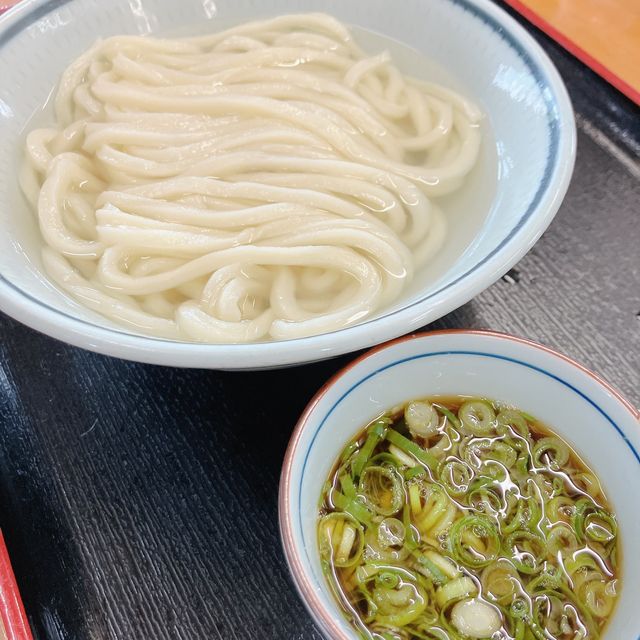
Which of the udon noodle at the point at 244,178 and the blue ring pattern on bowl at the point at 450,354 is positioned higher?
the udon noodle at the point at 244,178

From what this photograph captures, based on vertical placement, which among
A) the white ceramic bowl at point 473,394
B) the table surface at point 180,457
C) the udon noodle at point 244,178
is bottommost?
the table surface at point 180,457

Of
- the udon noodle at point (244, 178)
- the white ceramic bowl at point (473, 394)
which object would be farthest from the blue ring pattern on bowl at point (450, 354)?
the udon noodle at point (244, 178)

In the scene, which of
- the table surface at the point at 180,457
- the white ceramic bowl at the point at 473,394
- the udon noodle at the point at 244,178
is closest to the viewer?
the white ceramic bowl at the point at 473,394

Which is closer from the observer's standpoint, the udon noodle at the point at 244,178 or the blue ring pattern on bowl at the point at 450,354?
the blue ring pattern on bowl at the point at 450,354

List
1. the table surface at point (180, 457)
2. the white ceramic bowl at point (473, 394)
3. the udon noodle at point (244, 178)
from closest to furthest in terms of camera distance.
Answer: the white ceramic bowl at point (473, 394) < the table surface at point (180, 457) < the udon noodle at point (244, 178)

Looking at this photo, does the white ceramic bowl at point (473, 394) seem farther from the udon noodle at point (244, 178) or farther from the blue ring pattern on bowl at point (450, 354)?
the udon noodle at point (244, 178)

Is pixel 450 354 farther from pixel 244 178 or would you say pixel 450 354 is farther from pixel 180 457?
pixel 244 178

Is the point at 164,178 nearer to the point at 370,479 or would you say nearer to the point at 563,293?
the point at 370,479

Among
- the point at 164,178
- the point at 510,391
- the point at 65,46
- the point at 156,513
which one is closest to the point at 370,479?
the point at 510,391
